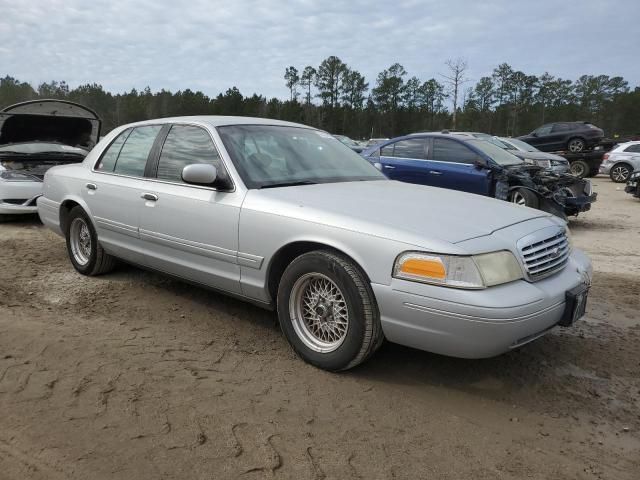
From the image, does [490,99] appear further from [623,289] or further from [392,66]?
[623,289]

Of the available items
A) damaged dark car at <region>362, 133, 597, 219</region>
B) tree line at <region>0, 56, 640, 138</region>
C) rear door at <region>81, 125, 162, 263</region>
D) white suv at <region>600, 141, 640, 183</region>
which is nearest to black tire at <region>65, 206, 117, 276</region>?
rear door at <region>81, 125, 162, 263</region>

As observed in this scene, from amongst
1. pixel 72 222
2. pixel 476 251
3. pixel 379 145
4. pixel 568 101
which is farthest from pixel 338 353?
pixel 568 101

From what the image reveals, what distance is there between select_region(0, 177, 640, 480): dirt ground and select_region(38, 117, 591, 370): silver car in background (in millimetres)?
352

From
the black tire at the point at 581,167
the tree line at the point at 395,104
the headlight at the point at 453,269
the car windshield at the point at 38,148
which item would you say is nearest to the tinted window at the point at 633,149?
the black tire at the point at 581,167

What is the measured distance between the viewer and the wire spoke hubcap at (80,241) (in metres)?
5.33

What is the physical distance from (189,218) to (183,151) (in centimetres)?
65

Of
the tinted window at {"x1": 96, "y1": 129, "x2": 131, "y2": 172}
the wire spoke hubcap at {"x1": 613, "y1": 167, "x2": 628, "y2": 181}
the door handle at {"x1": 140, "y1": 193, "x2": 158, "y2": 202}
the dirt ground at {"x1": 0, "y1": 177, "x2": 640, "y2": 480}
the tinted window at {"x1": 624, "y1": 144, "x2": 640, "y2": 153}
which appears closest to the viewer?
the dirt ground at {"x1": 0, "y1": 177, "x2": 640, "y2": 480}

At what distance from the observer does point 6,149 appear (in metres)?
8.52

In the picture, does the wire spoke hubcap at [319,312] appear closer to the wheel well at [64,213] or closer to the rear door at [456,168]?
the wheel well at [64,213]

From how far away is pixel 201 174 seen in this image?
3568 mm

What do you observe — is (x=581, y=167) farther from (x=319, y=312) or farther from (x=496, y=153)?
(x=319, y=312)

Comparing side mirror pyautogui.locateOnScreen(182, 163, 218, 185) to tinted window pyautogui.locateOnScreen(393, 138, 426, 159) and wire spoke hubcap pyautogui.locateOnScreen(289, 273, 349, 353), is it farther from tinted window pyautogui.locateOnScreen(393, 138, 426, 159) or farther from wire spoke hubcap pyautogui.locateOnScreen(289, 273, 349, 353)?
tinted window pyautogui.locateOnScreen(393, 138, 426, 159)

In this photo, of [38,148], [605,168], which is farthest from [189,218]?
[605,168]

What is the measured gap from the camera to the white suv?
17922 millimetres
